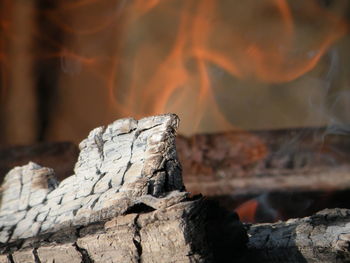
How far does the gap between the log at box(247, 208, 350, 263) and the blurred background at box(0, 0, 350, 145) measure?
1.99 m

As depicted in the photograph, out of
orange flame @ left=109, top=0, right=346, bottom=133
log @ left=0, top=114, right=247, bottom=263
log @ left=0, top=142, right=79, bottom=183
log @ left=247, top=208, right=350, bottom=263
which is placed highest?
orange flame @ left=109, top=0, right=346, bottom=133

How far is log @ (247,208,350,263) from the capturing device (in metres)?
1.66

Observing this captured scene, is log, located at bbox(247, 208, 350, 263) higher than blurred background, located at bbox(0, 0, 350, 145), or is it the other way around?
blurred background, located at bbox(0, 0, 350, 145)

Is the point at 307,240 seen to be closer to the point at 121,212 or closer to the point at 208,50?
the point at 121,212

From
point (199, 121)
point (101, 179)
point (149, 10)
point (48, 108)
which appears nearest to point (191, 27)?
point (149, 10)

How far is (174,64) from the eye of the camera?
4.18 meters

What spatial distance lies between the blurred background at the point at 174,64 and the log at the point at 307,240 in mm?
1990

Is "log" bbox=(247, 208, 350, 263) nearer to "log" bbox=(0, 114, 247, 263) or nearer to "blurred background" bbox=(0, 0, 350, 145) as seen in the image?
"log" bbox=(0, 114, 247, 263)

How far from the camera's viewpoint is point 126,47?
4.30m

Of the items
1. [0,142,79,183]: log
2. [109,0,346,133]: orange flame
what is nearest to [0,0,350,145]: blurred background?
[109,0,346,133]: orange flame

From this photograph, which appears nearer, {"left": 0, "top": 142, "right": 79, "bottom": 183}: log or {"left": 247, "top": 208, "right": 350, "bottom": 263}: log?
{"left": 247, "top": 208, "right": 350, "bottom": 263}: log

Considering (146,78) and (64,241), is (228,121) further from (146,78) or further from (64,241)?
(64,241)

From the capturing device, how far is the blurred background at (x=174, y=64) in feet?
12.9

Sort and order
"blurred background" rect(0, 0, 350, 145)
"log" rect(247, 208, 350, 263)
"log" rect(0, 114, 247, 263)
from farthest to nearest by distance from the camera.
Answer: "blurred background" rect(0, 0, 350, 145), "log" rect(247, 208, 350, 263), "log" rect(0, 114, 247, 263)
